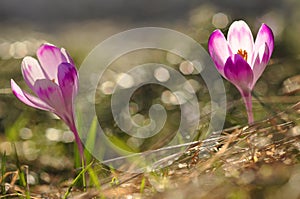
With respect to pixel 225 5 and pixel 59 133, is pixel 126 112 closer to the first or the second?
pixel 59 133

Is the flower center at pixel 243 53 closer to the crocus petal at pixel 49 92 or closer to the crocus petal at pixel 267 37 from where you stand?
the crocus petal at pixel 267 37

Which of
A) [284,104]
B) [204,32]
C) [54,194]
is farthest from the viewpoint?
[204,32]

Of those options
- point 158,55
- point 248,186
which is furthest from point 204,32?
point 248,186

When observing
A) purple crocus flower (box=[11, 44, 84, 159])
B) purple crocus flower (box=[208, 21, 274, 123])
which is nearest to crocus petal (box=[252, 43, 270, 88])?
purple crocus flower (box=[208, 21, 274, 123])

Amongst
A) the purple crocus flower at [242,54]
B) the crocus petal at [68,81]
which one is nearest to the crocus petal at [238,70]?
the purple crocus flower at [242,54]

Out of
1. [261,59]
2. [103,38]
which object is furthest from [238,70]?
[103,38]

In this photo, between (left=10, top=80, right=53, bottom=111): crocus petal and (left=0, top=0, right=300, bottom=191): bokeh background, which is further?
(left=0, top=0, right=300, bottom=191): bokeh background

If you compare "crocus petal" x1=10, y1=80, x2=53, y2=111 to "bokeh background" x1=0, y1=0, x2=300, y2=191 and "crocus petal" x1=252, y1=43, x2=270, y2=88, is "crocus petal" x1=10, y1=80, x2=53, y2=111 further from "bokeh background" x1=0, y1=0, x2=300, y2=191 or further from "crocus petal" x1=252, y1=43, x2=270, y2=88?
"bokeh background" x1=0, y1=0, x2=300, y2=191
